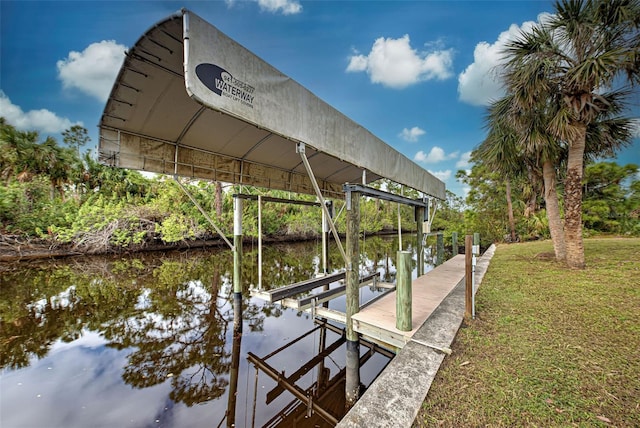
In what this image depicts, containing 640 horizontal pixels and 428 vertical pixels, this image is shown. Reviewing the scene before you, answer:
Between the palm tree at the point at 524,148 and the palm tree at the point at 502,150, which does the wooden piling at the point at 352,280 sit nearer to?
the palm tree at the point at 524,148

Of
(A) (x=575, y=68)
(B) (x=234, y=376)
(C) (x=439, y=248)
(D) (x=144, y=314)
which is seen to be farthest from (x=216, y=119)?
(C) (x=439, y=248)

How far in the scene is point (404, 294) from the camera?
119 inches

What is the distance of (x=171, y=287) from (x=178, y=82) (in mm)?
6848

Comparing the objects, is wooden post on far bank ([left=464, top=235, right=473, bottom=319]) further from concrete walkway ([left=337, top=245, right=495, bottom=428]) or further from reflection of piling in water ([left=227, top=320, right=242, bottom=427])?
reflection of piling in water ([left=227, top=320, right=242, bottom=427])

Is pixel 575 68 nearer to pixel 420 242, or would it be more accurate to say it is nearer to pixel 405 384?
pixel 420 242

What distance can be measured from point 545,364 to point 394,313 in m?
1.64

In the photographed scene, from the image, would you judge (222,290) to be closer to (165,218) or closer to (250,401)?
(250,401)

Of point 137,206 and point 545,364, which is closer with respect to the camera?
point 545,364

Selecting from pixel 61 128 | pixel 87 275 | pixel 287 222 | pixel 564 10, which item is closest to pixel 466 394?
pixel 564 10

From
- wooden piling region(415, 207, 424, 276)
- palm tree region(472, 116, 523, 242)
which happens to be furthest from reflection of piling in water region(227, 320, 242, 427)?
palm tree region(472, 116, 523, 242)

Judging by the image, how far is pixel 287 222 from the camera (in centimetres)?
1978

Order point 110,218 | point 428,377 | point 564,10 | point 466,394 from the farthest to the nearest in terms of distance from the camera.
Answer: point 110,218
point 564,10
point 428,377
point 466,394

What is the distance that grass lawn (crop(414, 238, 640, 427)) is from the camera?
6.23 ft

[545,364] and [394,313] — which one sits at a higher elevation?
[394,313]
